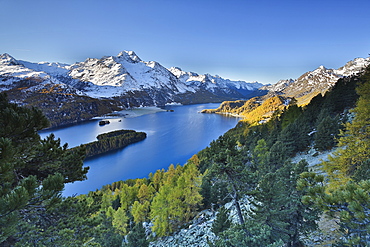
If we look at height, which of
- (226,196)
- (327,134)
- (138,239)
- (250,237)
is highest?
(327,134)

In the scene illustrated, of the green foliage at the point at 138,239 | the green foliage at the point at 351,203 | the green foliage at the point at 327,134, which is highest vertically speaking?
the green foliage at the point at 351,203

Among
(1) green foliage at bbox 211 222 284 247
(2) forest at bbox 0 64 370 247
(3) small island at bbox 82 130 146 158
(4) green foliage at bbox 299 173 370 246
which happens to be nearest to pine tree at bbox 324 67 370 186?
(2) forest at bbox 0 64 370 247

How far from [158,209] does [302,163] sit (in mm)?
20464

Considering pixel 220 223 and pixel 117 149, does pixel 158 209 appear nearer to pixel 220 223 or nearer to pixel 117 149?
pixel 220 223

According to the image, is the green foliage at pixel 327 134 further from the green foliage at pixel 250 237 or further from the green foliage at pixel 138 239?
the green foliage at pixel 138 239

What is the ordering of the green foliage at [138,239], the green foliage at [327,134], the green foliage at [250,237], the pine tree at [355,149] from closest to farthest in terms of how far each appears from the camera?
the green foliage at [250,237]
the pine tree at [355,149]
the green foliage at [138,239]
the green foliage at [327,134]

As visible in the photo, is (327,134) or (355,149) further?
(327,134)

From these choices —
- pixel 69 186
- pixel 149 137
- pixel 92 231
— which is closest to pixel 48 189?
pixel 92 231

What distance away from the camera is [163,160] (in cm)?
7106

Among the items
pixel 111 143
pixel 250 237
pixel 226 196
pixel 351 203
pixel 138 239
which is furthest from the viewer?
pixel 111 143

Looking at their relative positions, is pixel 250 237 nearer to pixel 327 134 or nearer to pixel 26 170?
pixel 26 170

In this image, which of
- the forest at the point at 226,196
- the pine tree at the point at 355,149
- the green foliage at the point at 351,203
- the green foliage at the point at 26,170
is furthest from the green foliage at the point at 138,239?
the green foliage at the point at 351,203

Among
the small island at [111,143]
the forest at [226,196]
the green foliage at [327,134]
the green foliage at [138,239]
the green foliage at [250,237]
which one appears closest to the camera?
the forest at [226,196]

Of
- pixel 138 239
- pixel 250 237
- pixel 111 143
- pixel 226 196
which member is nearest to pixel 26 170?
pixel 226 196
